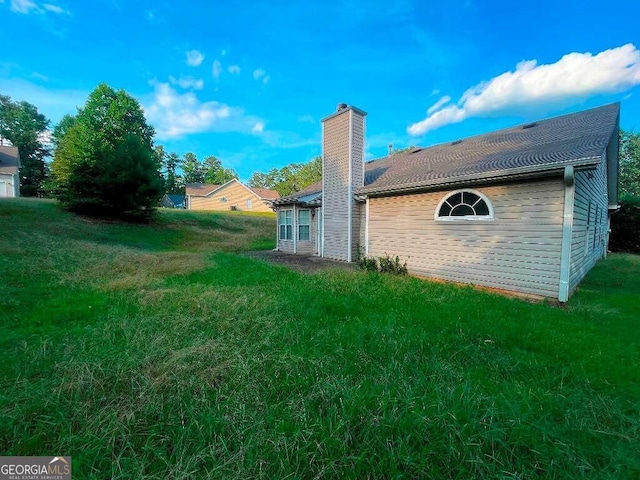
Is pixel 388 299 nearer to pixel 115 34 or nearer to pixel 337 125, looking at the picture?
pixel 337 125

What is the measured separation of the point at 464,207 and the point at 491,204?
608 millimetres

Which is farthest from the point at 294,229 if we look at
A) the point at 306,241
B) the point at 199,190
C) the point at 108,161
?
the point at 199,190

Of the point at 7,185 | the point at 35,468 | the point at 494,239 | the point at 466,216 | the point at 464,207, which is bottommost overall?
the point at 35,468

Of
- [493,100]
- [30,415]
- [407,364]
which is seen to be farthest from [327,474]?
[493,100]

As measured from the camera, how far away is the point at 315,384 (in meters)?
2.34

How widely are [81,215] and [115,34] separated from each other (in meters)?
10.6

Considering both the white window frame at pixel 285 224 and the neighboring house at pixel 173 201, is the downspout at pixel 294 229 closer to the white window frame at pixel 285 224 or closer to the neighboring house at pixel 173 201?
the white window frame at pixel 285 224

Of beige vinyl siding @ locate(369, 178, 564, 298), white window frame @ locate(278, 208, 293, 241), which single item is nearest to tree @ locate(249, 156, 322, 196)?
white window frame @ locate(278, 208, 293, 241)

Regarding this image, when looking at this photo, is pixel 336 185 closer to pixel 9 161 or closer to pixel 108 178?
pixel 108 178

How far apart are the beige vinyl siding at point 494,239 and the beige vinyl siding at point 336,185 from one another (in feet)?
7.60

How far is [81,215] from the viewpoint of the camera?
51.0ft

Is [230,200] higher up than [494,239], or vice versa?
[230,200]

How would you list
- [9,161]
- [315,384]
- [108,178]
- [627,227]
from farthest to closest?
1. [9,161]
2. [108,178]
3. [627,227]
4. [315,384]

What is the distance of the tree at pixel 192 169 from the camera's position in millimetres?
53125
